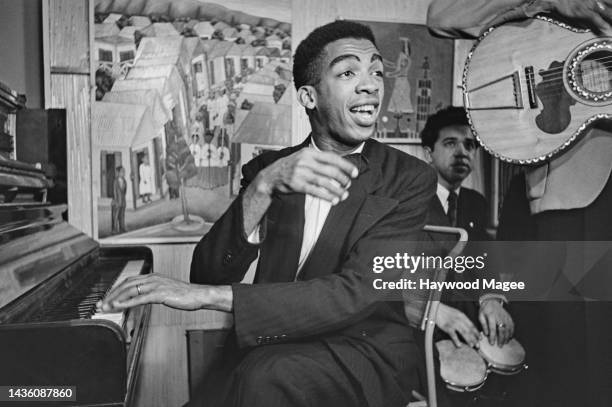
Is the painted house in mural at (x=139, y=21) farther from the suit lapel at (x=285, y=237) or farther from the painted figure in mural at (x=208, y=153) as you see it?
the suit lapel at (x=285, y=237)

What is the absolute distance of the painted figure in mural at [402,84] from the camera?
5.63 ft

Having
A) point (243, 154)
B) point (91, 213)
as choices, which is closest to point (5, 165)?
point (91, 213)

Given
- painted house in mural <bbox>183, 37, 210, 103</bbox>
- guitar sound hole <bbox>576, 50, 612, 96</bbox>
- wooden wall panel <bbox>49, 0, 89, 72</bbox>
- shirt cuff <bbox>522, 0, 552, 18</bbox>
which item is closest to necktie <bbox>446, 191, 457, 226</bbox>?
guitar sound hole <bbox>576, 50, 612, 96</bbox>

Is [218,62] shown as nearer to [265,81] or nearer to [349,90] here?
[265,81]

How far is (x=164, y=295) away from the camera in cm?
123

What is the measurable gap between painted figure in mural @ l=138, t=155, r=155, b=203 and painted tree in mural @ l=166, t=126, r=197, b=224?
5cm

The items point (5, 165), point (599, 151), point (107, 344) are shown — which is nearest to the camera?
point (107, 344)

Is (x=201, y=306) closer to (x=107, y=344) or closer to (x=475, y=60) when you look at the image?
(x=107, y=344)

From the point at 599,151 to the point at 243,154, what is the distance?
1.04 meters

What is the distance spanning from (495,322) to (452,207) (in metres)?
0.39

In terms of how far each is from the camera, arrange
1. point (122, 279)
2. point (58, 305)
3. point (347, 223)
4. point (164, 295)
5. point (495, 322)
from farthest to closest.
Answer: point (495, 322) → point (347, 223) → point (122, 279) → point (164, 295) → point (58, 305)

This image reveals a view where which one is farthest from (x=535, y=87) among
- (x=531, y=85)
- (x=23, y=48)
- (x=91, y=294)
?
(x=23, y=48)

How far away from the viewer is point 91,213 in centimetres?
171

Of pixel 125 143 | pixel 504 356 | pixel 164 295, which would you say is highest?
pixel 125 143
